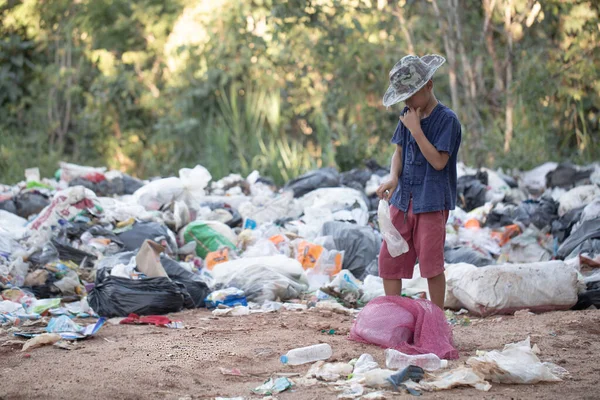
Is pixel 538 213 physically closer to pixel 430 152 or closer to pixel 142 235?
pixel 142 235

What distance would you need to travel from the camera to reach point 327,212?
6.80 m

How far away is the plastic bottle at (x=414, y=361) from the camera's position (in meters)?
3.11

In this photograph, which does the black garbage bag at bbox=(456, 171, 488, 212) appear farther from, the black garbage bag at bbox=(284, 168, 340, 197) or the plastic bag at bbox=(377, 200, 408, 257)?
the plastic bag at bbox=(377, 200, 408, 257)

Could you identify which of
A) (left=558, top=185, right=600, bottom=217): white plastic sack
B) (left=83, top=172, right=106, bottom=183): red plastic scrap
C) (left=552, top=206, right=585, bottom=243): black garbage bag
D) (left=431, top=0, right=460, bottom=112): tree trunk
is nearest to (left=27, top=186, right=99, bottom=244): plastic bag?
(left=83, top=172, right=106, bottom=183): red plastic scrap

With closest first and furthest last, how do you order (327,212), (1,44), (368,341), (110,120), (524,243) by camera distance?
(368,341) → (524,243) → (327,212) → (1,44) → (110,120)

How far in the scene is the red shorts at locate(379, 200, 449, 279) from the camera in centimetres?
350

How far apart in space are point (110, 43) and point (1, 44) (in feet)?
9.34

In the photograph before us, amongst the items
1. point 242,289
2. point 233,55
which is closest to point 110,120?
point 233,55

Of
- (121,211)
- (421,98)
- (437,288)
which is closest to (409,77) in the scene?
(421,98)

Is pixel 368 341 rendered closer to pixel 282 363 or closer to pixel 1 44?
pixel 282 363

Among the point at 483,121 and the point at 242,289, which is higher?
the point at 483,121

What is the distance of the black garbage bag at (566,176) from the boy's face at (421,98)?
471 cm

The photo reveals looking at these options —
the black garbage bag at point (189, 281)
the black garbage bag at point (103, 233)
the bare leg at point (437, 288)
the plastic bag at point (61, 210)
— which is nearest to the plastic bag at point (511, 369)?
the bare leg at point (437, 288)

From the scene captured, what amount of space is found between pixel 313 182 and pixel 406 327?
4370 mm
